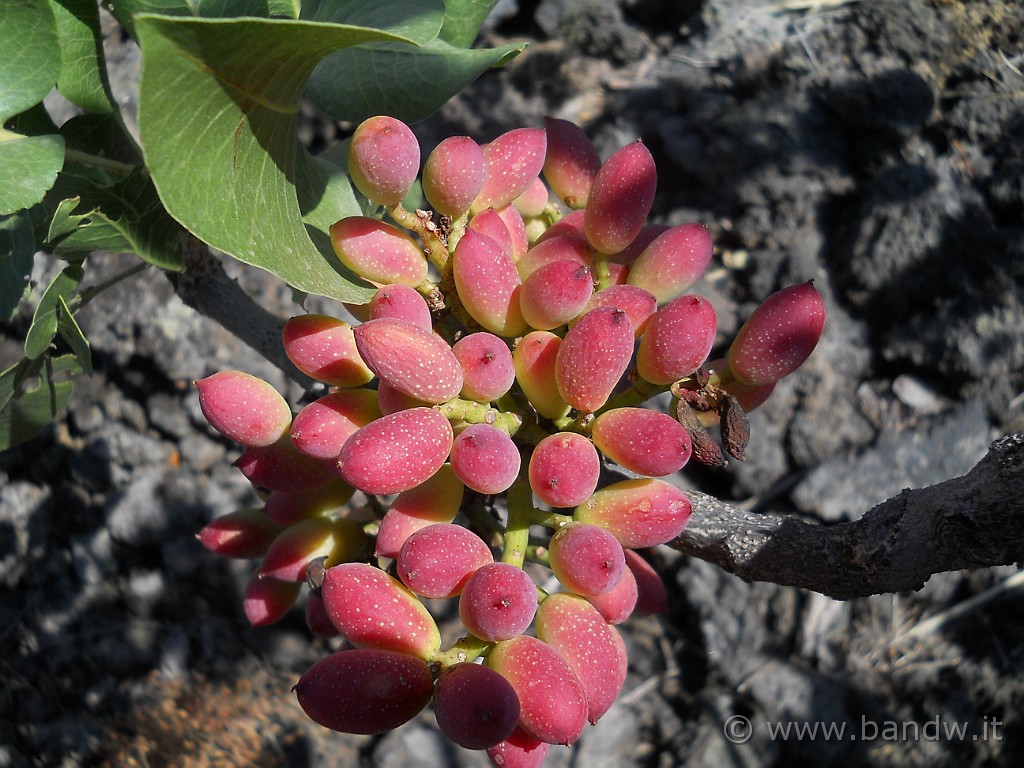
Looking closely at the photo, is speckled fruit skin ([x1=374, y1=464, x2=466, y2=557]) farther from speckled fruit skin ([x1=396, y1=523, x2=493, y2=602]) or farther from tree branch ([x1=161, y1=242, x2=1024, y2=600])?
tree branch ([x1=161, y1=242, x2=1024, y2=600])

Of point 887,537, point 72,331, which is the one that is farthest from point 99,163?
point 887,537

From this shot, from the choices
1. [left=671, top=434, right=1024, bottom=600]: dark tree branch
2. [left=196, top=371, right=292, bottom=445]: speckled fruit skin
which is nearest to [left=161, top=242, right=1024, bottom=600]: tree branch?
[left=671, top=434, right=1024, bottom=600]: dark tree branch

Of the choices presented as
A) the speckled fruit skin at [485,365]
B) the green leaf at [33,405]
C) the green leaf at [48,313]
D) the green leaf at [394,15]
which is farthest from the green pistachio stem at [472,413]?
the green leaf at [33,405]

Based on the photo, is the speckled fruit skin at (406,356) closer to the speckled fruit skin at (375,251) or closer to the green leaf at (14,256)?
the speckled fruit skin at (375,251)

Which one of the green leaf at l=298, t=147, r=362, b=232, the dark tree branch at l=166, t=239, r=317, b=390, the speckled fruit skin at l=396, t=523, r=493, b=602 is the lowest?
the dark tree branch at l=166, t=239, r=317, b=390

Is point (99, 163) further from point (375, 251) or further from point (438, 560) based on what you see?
point (438, 560)

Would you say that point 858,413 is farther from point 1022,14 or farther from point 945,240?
point 1022,14
